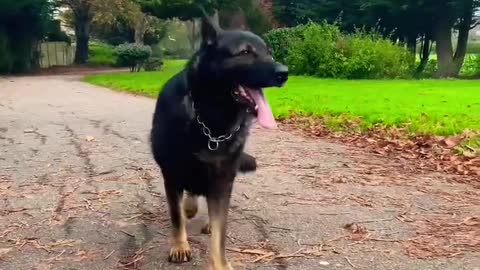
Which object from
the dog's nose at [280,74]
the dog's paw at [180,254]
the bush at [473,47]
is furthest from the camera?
the bush at [473,47]

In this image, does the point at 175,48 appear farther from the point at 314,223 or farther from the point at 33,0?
the point at 314,223

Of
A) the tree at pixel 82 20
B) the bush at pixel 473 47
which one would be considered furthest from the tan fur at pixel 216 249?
the bush at pixel 473 47

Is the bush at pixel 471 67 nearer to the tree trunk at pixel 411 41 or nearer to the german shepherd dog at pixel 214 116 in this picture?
the tree trunk at pixel 411 41

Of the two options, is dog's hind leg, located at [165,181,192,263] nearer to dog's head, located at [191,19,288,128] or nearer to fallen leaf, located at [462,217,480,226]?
dog's head, located at [191,19,288,128]

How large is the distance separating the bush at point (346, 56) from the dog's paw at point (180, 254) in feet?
66.5

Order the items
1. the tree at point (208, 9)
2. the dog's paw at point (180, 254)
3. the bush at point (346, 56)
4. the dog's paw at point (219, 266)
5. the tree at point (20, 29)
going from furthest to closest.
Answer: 1. the tree at point (20, 29)
2. the tree at point (208, 9)
3. the bush at point (346, 56)
4. the dog's paw at point (180, 254)
5. the dog's paw at point (219, 266)

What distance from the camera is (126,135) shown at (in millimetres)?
9891

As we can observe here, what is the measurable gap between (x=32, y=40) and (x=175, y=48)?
2577 cm

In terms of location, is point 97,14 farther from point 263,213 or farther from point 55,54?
point 263,213

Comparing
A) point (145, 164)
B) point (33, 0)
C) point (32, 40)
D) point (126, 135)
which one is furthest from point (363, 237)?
point (32, 40)

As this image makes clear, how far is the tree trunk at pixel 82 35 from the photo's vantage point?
45312 millimetres

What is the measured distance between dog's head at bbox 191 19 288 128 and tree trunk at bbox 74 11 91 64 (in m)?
43.3

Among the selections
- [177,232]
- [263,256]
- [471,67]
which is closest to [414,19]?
[471,67]

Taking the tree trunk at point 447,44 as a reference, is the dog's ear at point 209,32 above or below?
above
